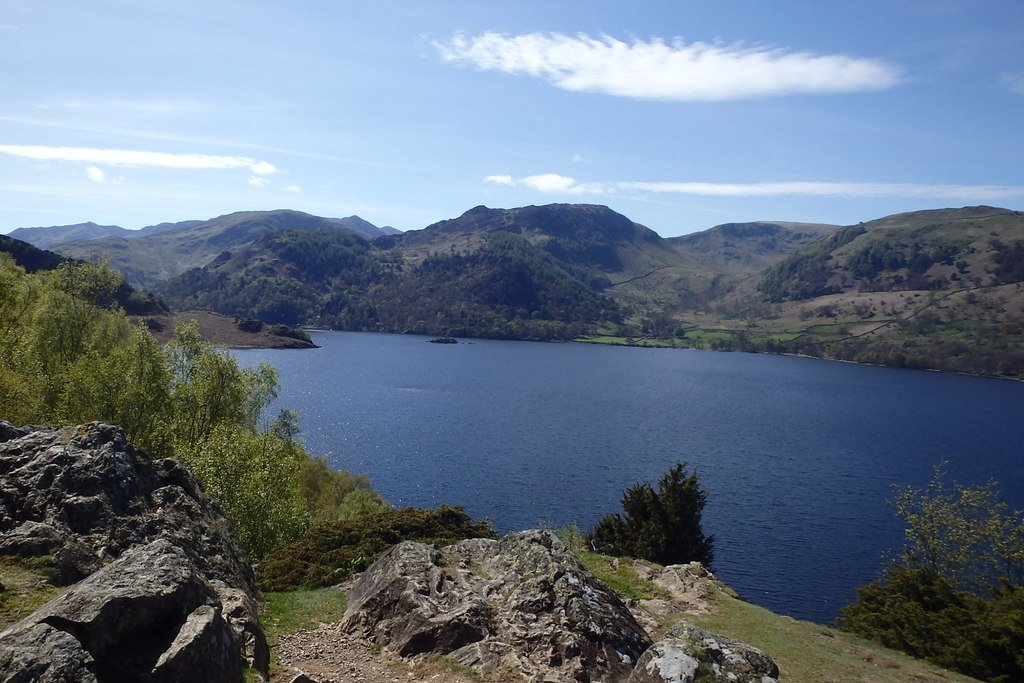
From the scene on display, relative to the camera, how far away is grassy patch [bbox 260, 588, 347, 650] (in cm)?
1964

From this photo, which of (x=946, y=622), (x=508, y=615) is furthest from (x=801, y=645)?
(x=508, y=615)

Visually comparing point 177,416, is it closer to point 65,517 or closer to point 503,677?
point 65,517

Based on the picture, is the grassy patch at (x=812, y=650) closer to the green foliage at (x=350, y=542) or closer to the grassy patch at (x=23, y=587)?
the green foliage at (x=350, y=542)

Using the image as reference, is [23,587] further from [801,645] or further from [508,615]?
[801,645]

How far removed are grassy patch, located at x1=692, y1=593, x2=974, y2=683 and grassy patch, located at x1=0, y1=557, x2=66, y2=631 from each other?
2084cm

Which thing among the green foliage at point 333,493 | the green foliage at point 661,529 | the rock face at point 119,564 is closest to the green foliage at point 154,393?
the green foliage at point 333,493

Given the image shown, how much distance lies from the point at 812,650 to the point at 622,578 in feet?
27.8

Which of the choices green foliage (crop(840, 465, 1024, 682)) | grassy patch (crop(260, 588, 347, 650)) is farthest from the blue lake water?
grassy patch (crop(260, 588, 347, 650))

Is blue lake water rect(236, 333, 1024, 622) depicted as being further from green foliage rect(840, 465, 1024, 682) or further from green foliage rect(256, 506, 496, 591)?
green foliage rect(256, 506, 496, 591)

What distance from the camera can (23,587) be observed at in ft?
46.8

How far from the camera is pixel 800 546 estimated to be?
7138 centimetres

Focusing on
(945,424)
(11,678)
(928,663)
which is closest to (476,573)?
(11,678)

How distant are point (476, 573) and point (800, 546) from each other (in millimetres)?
60910

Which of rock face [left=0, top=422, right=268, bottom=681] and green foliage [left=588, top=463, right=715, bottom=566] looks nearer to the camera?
rock face [left=0, top=422, right=268, bottom=681]
